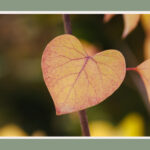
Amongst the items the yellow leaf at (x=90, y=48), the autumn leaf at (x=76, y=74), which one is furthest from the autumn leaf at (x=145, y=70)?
the yellow leaf at (x=90, y=48)

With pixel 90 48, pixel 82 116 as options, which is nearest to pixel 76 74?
pixel 82 116

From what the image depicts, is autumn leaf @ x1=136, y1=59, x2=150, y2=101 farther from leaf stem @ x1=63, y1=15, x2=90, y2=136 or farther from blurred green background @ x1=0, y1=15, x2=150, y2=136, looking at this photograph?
blurred green background @ x1=0, y1=15, x2=150, y2=136

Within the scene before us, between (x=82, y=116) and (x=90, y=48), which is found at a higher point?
(x=90, y=48)

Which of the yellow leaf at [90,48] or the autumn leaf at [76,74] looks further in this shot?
the yellow leaf at [90,48]

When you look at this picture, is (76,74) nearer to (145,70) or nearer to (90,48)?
(145,70)

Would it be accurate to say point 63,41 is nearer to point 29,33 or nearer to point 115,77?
Result: point 115,77

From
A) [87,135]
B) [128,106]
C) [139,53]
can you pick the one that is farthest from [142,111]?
[87,135]

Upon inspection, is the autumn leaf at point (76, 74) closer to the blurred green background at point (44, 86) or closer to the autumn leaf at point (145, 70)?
the autumn leaf at point (145, 70)

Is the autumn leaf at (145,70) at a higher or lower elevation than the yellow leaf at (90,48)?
lower
